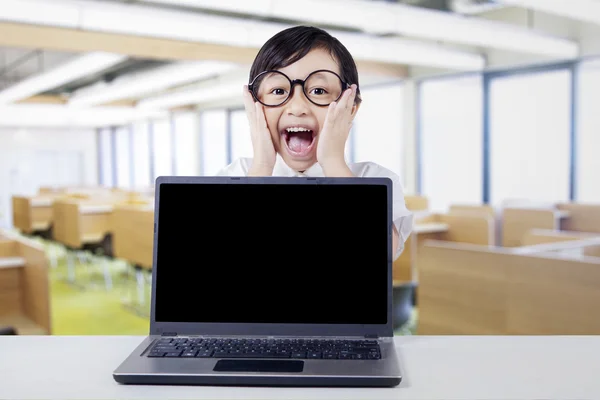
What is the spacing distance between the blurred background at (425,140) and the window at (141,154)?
3962 mm

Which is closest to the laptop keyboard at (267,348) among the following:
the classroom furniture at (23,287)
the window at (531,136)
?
the classroom furniture at (23,287)

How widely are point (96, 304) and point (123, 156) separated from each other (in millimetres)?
11123

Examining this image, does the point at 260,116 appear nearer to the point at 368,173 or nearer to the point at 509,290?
the point at 368,173

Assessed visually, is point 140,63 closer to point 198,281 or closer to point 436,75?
point 436,75

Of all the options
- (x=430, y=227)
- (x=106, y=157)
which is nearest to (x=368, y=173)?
(x=430, y=227)

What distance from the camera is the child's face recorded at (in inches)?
51.9

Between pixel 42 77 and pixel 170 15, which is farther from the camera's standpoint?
pixel 42 77

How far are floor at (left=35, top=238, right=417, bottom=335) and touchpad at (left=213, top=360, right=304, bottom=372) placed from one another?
3.27m

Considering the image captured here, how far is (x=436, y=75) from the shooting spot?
7.68m

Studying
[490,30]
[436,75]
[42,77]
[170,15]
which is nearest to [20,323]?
[170,15]

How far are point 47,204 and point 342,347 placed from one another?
746 centimetres

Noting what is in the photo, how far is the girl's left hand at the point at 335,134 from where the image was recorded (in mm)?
1290

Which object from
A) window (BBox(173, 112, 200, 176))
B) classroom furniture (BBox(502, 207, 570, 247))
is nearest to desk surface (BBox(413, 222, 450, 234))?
classroom furniture (BBox(502, 207, 570, 247))

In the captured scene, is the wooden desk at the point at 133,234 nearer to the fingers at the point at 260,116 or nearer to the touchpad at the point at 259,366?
the fingers at the point at 260,116
